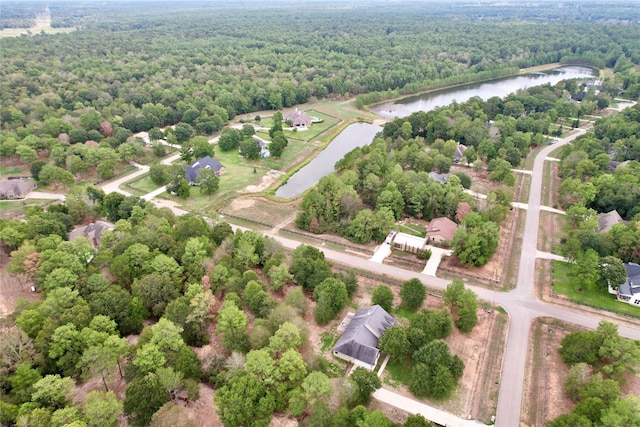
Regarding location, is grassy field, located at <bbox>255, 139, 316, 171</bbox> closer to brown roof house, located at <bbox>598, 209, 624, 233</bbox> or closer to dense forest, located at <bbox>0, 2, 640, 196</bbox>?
dense forest, located at <bbox>0, 2, 640, 196</bbox>

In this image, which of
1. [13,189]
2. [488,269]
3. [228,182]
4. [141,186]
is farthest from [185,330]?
[13,189]

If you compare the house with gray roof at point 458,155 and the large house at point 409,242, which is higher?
the house with gray roof at point 458,155

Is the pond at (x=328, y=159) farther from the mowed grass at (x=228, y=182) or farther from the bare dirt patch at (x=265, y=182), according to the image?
the mowed grass at (x=228, y=182)

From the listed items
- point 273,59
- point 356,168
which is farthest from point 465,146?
point 273,59

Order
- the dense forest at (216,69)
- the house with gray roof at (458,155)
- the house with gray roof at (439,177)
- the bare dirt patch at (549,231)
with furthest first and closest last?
the dense forest at (216,69) < the house with gray roof at (458,155) < the house with gray roof at (439,177) < the bare dirt patch at (549,231)

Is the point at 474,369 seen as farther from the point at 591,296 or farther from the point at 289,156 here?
the point at 289,156

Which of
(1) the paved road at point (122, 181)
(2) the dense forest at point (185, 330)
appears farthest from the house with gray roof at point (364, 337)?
(1) the paved road at point (122, 181)

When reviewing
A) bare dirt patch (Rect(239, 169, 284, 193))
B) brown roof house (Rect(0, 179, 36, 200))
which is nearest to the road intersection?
bare dirt patch (Rect(239, 169, 284, 193))
